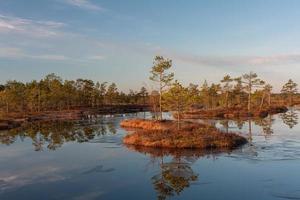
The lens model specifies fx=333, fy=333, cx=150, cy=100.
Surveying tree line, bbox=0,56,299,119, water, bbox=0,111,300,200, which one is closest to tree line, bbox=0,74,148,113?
tree line, bbox=0,56,299,119

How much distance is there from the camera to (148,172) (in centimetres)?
2794

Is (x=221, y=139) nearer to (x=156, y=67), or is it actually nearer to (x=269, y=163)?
(x=269, y=163)

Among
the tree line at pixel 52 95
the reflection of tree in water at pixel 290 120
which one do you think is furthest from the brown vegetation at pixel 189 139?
the tree line at pixel 52 95

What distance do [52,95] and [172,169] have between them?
9639cm

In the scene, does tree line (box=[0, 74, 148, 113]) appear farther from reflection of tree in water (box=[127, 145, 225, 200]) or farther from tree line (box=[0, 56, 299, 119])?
reflection of tree in water (box=[127, 145, 225, 200])

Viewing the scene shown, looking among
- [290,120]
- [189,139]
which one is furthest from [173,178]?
[290,120]

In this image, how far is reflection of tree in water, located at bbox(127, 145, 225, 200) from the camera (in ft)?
75.7

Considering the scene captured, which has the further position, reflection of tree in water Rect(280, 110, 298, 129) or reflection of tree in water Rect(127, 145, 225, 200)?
reflection of tree in water Rect(280, 110, 298, 129)

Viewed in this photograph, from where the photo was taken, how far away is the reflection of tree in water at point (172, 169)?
75.7 ft

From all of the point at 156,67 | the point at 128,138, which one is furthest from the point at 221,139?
the point at 156,67

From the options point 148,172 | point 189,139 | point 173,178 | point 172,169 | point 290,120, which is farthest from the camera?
point 290,120

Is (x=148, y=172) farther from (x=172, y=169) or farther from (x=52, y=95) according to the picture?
(x=52, y=95)

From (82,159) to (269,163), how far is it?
1829 centimetres

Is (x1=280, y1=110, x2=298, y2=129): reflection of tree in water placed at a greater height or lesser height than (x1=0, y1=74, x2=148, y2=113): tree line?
lesser
